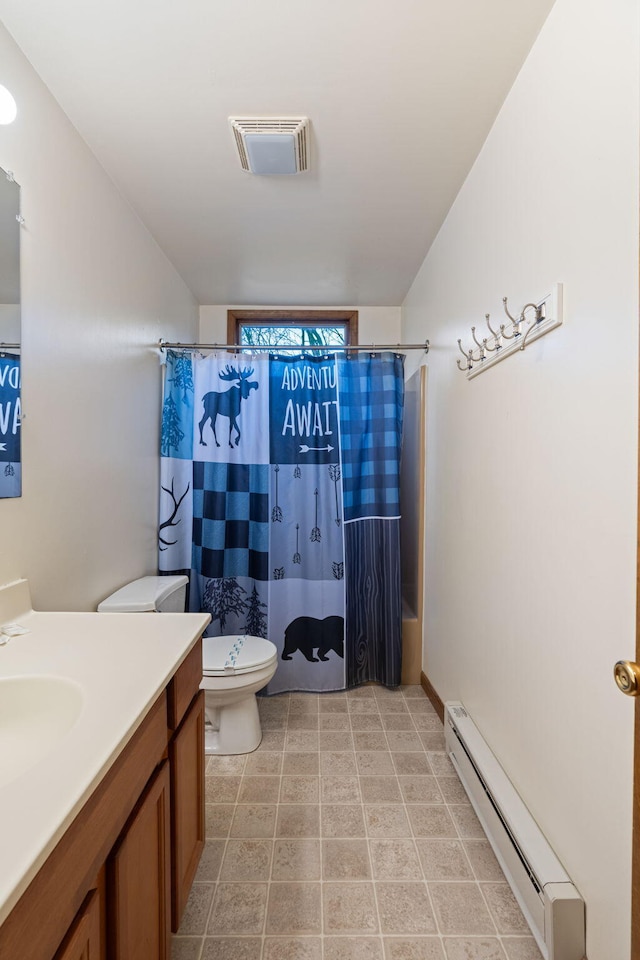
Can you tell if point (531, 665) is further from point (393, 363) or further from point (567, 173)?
point (393, 363)

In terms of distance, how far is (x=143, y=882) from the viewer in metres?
0.88

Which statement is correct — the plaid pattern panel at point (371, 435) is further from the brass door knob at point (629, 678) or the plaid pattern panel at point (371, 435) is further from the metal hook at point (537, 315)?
the brass door knob at point (629, 678)

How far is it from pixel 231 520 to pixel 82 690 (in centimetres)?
161

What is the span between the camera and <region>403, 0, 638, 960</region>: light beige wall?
3.02 ft

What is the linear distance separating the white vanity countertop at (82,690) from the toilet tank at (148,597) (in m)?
0.45

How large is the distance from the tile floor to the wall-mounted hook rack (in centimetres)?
157

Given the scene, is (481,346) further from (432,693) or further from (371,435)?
(432,693)

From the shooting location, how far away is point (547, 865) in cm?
113

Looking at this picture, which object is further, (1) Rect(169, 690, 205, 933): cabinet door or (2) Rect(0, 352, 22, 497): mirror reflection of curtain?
(2) Rect(0, 352, 22, 497): mirror reflection of curtain

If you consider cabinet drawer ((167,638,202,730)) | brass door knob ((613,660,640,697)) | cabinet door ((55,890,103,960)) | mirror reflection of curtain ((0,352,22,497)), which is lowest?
cabinet door ((55,890,103,960))

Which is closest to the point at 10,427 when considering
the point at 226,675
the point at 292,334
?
the point at 226,675

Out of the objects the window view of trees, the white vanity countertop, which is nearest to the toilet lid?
the white vanity countertop

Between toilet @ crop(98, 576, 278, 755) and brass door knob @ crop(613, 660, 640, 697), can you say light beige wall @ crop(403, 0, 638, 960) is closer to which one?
brass door knob @ crop(613, 660, 640, 697)

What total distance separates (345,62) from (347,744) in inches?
97.0
